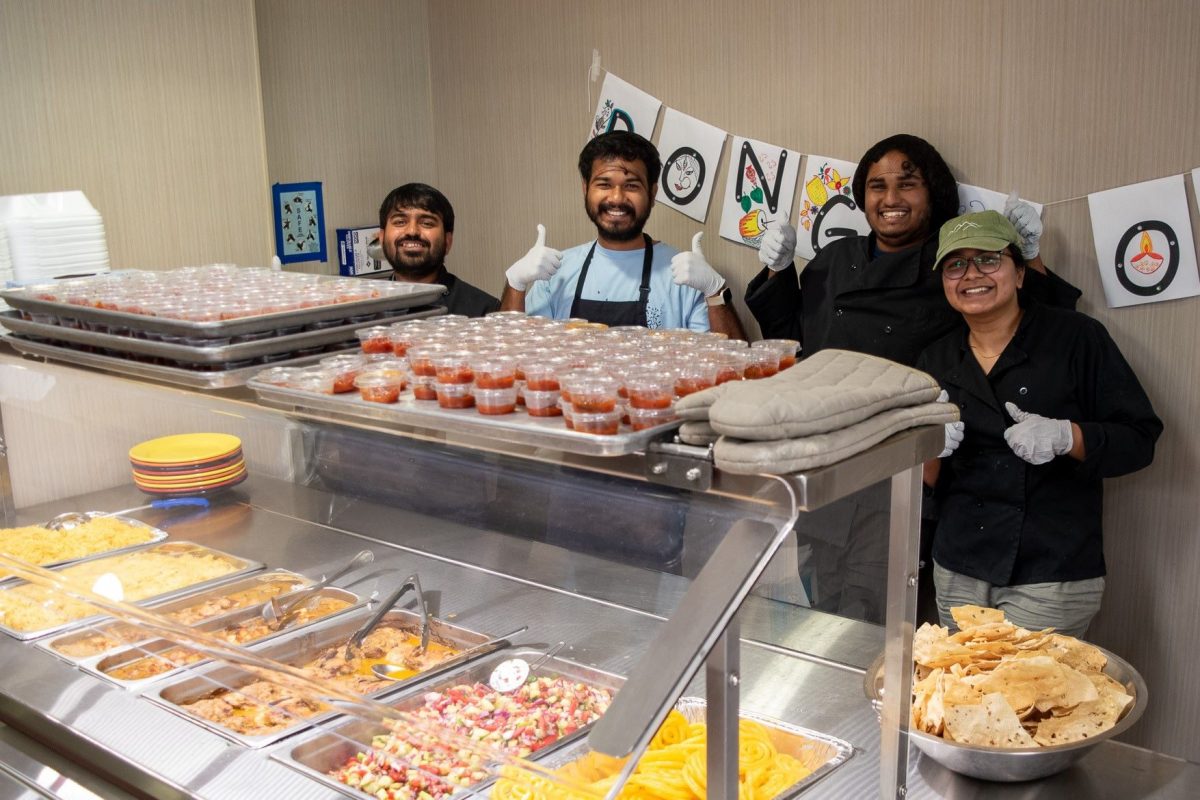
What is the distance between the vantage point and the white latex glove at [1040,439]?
3311 mm

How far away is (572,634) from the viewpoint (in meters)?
2.04

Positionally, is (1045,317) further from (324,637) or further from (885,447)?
(324,637)

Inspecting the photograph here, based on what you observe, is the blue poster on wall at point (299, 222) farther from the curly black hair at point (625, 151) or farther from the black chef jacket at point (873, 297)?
the black chef jacket at point (873, 297)

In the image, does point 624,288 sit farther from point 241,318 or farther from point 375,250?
point 241,318

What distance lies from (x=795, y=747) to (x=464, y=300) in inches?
111

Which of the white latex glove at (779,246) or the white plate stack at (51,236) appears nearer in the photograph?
the white plate stack at (51,236)

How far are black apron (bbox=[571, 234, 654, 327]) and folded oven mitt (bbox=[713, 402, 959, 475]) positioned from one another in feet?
9.04

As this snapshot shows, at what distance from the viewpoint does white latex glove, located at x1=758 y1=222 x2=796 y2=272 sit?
4.12m

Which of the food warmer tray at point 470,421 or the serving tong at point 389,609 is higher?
the food warmer tray at point 470,421

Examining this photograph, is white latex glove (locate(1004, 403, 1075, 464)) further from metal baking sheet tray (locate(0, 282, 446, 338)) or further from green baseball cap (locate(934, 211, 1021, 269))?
metal baking sheet tray (locate(0, 282, 446, 338))

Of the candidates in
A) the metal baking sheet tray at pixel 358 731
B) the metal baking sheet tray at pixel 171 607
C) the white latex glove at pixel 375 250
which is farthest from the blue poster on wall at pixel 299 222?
the metal baking sheet tray at pixel 358 731

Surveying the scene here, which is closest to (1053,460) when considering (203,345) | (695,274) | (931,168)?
(931,168)

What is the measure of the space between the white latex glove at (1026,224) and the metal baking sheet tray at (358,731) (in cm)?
241

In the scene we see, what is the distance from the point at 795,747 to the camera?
1.88 metres
